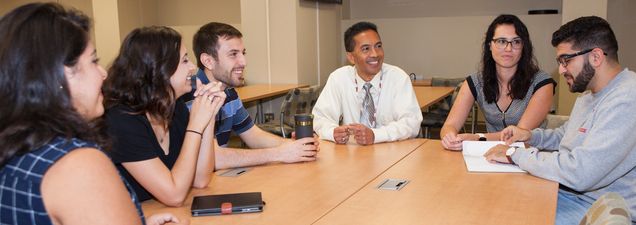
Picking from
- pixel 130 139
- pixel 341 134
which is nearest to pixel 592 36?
pixel 341 134

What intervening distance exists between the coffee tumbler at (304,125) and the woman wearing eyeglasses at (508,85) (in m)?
0.83

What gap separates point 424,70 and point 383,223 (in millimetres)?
5811

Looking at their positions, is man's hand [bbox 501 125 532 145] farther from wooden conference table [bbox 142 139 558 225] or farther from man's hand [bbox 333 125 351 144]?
man's hand [bbox 333 125 351 144]

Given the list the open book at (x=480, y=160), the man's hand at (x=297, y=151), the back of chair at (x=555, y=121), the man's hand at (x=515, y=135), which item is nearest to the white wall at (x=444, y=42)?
the back of chair at (x=555, y=121)

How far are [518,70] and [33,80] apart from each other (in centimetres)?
257

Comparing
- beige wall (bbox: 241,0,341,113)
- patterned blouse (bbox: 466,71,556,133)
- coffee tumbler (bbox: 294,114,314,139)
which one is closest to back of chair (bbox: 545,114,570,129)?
patterned blouse (bbox: 466,71,556,133)

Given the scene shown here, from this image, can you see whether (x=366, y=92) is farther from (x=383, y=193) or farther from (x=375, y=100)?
(x=383, y=193)

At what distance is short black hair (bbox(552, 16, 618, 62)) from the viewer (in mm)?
2068

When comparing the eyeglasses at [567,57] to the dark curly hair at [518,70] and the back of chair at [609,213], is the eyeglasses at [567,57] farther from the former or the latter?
the back of chair at [609,213]

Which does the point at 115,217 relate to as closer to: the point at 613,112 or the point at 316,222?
the point at 316,222

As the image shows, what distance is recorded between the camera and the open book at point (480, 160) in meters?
2.06

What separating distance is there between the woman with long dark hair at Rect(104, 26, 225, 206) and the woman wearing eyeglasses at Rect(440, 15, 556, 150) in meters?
1.47

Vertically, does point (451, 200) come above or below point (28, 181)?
below

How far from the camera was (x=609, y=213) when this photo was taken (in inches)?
48.9
